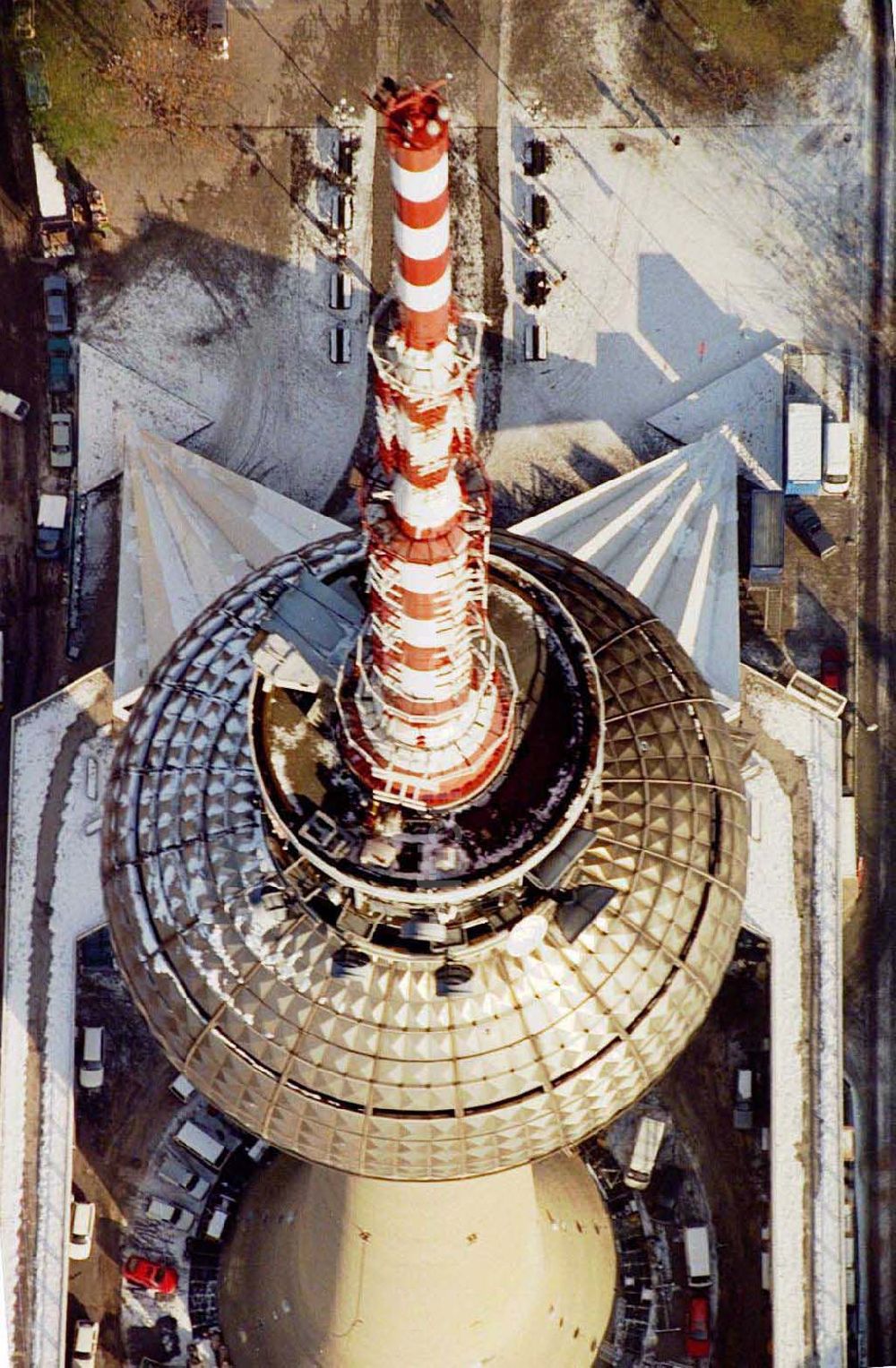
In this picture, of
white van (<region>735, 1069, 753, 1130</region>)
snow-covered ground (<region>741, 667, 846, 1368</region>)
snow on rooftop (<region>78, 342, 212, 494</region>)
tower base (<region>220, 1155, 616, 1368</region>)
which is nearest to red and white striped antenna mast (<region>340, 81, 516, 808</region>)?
tower base (<region>220, 1155, 616, 1368</region>)

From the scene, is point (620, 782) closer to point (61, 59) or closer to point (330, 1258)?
point (330, 1258)

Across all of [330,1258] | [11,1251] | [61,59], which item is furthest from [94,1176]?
[61,59]

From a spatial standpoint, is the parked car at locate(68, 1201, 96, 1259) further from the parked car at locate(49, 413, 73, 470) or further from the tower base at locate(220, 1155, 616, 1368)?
the parked car at locate(49, 413, 73, 470)

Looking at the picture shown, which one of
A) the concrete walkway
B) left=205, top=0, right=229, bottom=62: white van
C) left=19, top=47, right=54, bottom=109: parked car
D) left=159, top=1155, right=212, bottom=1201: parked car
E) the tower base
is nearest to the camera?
the tower base

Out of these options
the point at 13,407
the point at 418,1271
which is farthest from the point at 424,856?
the point at 13,407

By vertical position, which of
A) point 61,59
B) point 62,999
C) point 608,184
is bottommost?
point 62,999

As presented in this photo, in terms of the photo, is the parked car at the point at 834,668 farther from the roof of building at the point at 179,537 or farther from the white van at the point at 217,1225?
the white van at the point at 217,1225

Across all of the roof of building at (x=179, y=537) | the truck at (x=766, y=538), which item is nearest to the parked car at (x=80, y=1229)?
the roof of building at (x=179, y=537)
